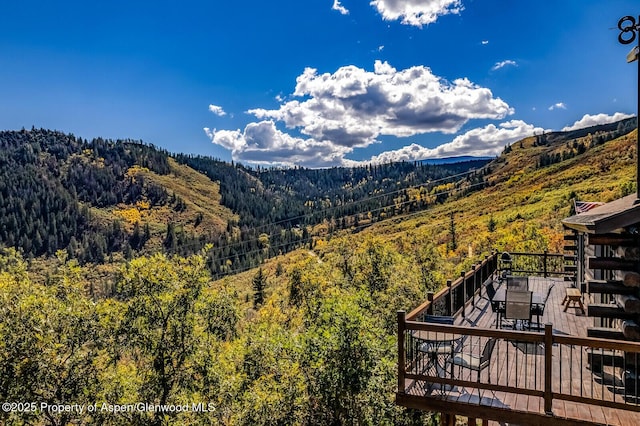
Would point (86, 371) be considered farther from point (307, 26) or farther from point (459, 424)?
point (307, 26)

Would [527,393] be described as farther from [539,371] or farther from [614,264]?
[614,264]

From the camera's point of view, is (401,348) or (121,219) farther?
(121,219)

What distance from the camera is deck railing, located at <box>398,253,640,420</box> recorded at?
4.66 m

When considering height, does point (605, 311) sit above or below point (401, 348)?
above

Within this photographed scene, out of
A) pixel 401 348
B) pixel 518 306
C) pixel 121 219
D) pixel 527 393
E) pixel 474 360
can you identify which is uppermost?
pixel 121 219

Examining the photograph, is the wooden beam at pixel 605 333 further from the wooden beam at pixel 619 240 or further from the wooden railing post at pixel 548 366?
the wooden railing post at pixel 548 366

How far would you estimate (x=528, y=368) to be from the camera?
6465 millimetres

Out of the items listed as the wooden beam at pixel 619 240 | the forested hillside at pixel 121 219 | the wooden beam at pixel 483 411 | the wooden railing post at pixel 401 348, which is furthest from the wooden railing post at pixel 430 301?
the forested hillside at pixel 121 219

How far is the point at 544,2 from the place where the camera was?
610 inches

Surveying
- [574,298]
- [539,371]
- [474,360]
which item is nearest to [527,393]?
[474,360]

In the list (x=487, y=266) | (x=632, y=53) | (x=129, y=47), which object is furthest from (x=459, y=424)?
(x=129, y=47)

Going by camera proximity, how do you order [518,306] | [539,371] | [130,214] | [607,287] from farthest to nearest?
[130,214] < [518,306] < [539,371] < [607,287]

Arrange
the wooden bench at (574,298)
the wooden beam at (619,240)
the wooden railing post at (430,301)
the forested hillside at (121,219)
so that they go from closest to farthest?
1. the wooden beam at (619,240)
2. the wooden railing post at (430,301)
3. the wooden bench at (574,298)
4. the forested hillside at (121,219)

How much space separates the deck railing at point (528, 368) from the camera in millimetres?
4660
